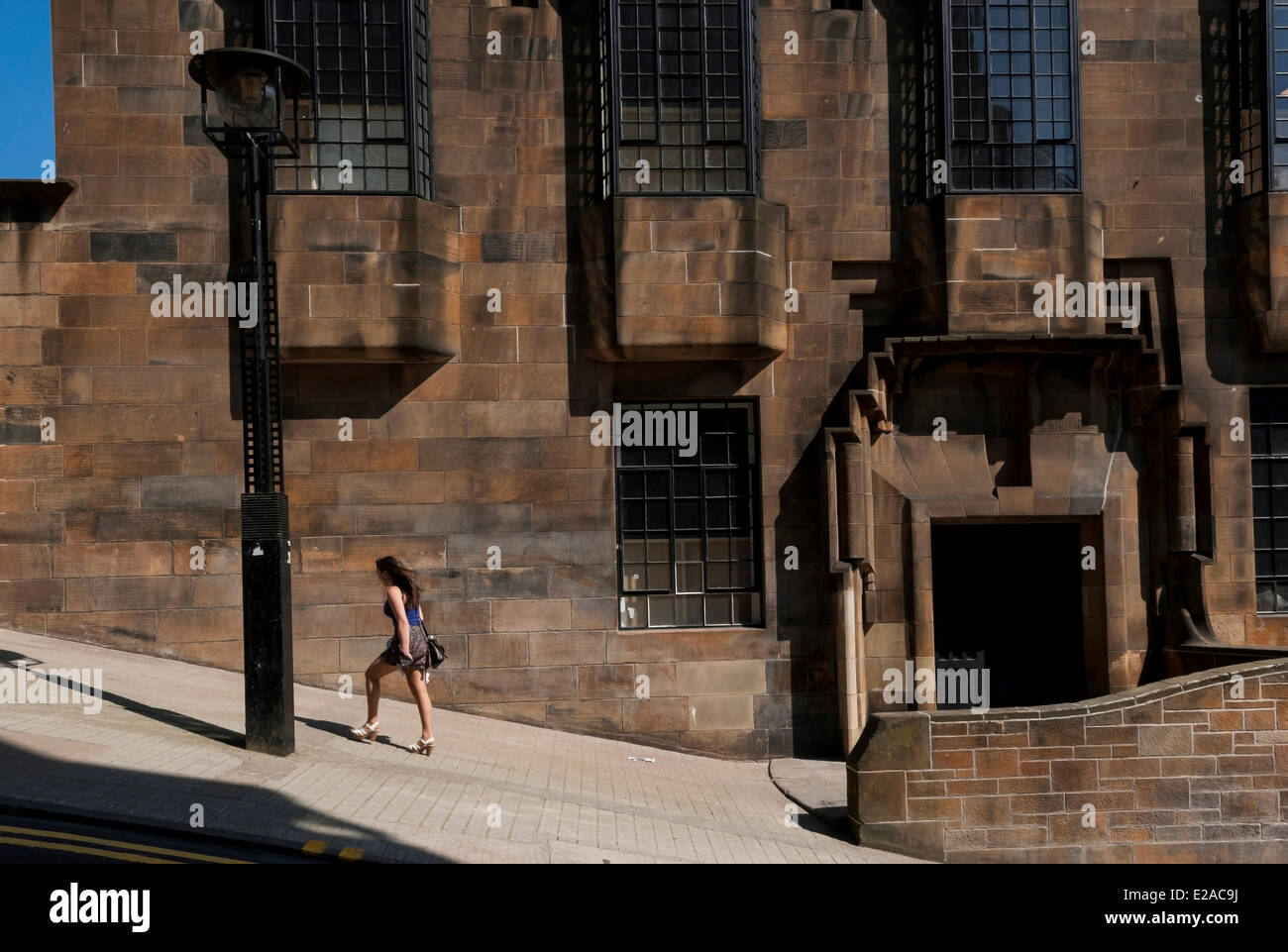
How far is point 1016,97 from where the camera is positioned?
14.1 m

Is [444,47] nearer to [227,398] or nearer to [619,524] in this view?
[227,398]

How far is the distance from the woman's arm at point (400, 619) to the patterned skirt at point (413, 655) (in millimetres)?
29

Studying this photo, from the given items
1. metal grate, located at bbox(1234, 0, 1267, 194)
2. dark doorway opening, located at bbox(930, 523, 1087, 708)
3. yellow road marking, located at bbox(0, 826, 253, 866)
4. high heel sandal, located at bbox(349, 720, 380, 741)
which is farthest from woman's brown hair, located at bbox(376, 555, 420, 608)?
metal grate, located at bbox(1234, 0, 1267, 194)

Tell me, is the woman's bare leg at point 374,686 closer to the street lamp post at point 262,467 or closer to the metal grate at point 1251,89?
the street lamp post at point 262,467

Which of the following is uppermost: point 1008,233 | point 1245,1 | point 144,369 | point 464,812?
point 1245,1

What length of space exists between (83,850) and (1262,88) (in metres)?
15.5

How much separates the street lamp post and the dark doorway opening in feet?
29.2

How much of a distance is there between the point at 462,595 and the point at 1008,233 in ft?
26.7

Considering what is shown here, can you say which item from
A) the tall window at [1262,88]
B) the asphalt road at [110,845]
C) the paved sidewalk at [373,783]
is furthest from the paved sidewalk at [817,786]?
the tall window at [1262,88]

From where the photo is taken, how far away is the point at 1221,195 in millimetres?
14422

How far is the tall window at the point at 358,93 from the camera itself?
13203 mm

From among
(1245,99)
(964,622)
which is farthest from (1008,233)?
(964,622)

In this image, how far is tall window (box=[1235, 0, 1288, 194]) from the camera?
14.2 m

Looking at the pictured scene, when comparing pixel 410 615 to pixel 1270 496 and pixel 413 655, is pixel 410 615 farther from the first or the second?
pixel 1270 496
